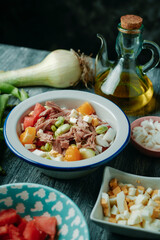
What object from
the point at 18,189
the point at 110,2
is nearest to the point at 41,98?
the point at 18,189

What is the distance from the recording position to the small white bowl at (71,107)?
134cm

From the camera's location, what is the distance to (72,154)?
144 centimetres

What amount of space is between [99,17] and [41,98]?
99.1 inches

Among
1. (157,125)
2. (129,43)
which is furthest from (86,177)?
(129,43)

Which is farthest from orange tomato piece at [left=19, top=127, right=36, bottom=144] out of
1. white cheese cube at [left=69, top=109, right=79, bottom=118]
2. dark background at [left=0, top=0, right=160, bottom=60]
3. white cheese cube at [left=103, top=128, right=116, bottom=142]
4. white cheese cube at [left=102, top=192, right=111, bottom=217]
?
dark background at [left=0, top=0, right=160, bottom=60]

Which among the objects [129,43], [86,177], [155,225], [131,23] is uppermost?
[131,23]

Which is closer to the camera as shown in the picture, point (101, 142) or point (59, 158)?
point (59, 158)

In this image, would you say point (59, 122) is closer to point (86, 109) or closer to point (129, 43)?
point (86, 109)

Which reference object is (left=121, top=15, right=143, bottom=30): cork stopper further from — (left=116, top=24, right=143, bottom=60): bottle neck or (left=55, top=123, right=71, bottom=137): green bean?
(left=55, top=123, right=71, bottom=137): green bean

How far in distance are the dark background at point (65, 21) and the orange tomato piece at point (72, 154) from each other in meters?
2.39

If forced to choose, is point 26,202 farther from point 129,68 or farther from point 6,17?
point 6,17

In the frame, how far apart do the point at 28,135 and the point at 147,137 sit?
0.62 metres

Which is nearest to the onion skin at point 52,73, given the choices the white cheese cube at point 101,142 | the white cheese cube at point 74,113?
the white cheese cube at point 74,113

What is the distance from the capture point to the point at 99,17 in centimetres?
394
